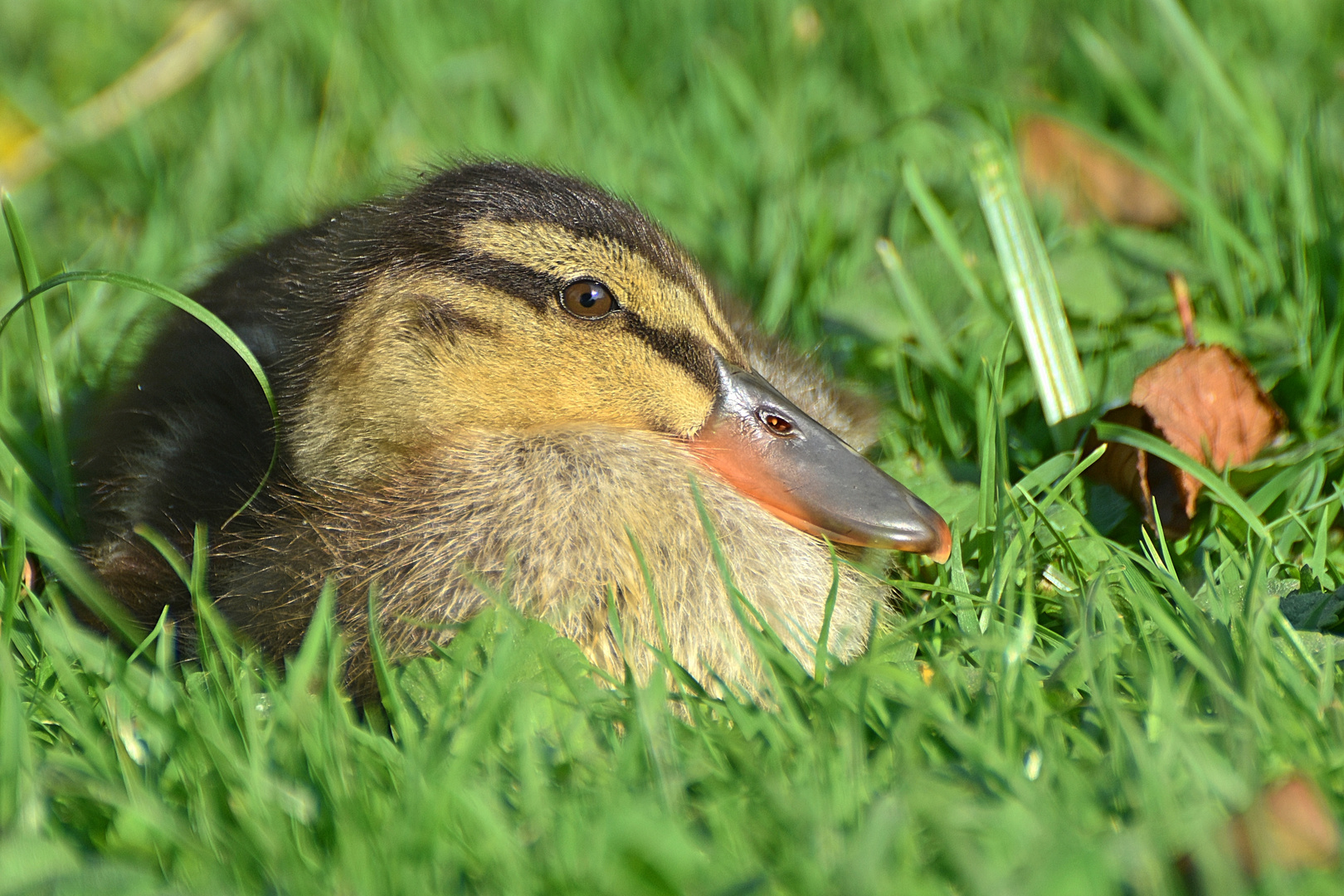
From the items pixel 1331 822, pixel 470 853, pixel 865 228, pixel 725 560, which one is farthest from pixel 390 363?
pixel 865 228

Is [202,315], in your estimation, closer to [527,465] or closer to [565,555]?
[527,465]

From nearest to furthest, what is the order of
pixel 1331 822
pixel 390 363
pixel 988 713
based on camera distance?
pixel 1331 822, pixel 988 713, pixel 390 363

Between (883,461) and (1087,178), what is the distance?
139 centimetres

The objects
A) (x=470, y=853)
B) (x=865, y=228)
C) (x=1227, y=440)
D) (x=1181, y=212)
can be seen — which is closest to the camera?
(x=470, y=853)

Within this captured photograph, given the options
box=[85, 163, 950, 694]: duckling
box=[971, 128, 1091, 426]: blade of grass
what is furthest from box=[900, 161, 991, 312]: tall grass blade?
→ box=[85, 163, 950, 694]: duckling

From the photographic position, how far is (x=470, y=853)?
1438mm

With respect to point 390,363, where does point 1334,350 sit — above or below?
below

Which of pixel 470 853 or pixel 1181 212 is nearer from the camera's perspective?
pixel 470 853

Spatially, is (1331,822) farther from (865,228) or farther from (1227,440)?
(865,228)

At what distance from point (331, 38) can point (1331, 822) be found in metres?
3.87

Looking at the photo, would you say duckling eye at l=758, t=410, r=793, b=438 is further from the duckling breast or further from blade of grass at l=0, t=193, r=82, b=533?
blade of grass at l=0, t=193, r=82, b=533

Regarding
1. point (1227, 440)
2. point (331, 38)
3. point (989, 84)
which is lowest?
point (1227, 440)

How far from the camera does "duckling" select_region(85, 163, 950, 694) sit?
1984 mm

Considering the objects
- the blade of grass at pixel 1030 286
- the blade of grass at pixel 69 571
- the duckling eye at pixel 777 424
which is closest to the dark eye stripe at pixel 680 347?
the duckling eye at pixel 777 424
